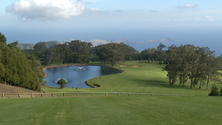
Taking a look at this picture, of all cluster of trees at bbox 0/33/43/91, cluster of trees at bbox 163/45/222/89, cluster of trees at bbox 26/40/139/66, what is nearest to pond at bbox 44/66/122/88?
cluster of trees at bbox 26/40/139/66

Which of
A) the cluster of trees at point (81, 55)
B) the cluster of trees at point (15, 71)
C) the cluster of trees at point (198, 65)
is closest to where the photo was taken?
the cluster of trees at point (15, 71)

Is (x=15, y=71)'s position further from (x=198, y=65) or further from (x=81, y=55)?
(x=81, y=55)

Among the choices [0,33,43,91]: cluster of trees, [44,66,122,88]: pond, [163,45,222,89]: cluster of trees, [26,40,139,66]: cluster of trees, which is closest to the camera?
[0,33,43,91]: cluster of trees

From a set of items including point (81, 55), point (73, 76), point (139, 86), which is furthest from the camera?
point (81, 55)

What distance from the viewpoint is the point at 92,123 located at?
404 inches

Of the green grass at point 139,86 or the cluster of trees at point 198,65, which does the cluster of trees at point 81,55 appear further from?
the cluster of trees at point 198,65

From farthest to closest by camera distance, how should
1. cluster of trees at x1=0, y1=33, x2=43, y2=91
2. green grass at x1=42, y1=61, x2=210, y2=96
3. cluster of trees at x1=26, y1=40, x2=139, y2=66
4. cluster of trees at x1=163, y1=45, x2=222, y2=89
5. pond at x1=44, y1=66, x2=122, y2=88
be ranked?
cluster of trees at x1=26, y1=40, x2=139, y2=66 → pond at x1=44, y1=66, x2=122, y2=88 → cluster of trees at x1=163, y1=45, x2=222, y2=89 → green grass at x1=42, y1=61, x2=210, y2=96 → cluster of trees at x1=0, y1=33, x2=43, y2=91

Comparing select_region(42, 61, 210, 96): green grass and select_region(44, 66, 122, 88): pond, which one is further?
select_region(44, 66, 122, 88): pond

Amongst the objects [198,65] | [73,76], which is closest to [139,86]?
[198,65]

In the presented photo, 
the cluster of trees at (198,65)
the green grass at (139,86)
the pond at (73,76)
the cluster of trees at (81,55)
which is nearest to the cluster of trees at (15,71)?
the green grass at (139,86)

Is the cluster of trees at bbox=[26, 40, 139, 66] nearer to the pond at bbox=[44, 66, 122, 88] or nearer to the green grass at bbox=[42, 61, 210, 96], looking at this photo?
the pond at bbox=[44, 66, 122, 88]

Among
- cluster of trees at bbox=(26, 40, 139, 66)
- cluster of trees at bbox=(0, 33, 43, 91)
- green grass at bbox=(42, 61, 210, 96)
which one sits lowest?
green grass at bbox=(42, 61, 210, 96)

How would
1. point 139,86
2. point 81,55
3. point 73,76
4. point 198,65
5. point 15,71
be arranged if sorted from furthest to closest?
point 81,55 → point 73,76 → point 139,86 → point 198,65 → point 15,71

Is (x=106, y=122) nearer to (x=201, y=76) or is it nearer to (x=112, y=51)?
(x=201, y=76)
